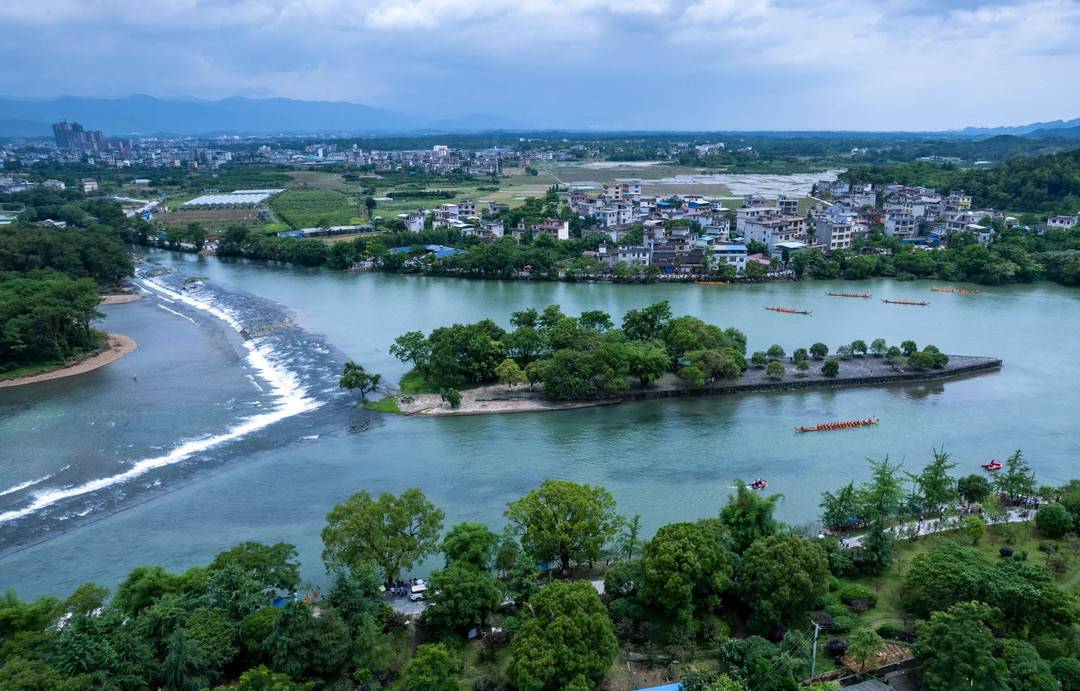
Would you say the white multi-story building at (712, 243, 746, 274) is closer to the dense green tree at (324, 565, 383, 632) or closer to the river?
the river

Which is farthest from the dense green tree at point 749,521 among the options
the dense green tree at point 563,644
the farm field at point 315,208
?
the farm field at point 315,208

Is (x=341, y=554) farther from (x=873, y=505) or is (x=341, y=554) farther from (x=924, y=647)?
(x=873, y=505)

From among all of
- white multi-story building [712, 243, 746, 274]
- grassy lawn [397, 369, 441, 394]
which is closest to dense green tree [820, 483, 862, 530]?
grassy lawn [397, 369, 441, 394]

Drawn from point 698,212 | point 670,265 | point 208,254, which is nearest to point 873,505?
point 670,265

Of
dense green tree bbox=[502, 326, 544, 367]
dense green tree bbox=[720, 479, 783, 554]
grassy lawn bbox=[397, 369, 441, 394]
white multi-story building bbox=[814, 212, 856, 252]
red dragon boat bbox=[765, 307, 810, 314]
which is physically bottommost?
grassy lawn bbox=[397, 369, 441, 394]

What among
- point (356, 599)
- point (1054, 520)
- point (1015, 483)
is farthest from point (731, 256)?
point (356, 599)

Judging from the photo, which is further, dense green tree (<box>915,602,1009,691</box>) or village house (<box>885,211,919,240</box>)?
village house (<box>885,211,919,240</box>)

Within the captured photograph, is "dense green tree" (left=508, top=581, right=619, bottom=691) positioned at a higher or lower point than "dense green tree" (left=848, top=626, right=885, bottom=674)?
higher
